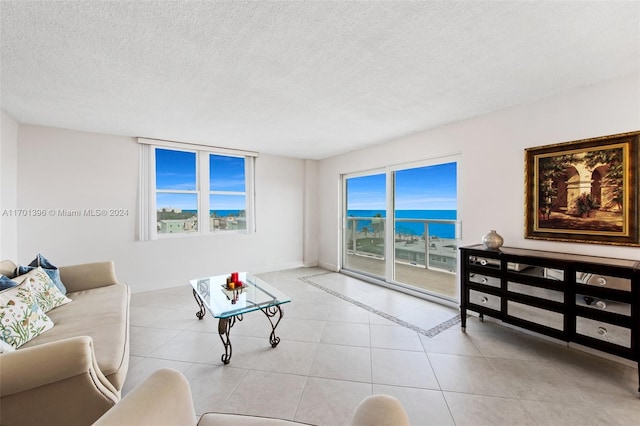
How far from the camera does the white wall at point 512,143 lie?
7.03 feet

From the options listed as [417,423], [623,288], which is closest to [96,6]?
[417,423]

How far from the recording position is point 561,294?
2064 mm

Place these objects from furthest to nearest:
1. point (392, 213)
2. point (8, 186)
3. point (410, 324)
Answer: point (392, 213)
point (8, 186)
point (410, 324)

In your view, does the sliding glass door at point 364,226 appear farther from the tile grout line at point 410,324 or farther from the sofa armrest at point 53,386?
the sofa armrest at point 53,386

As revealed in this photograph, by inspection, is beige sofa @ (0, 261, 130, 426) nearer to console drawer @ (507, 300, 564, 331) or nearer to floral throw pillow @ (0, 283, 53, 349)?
floral throw pillow @ (0, 283, 53, 349)

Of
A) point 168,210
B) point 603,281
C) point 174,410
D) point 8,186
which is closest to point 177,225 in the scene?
point 168,210

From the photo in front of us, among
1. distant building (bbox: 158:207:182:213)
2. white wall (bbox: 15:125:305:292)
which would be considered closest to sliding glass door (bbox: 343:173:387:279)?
white wall (bbox: 15:125:305:292)

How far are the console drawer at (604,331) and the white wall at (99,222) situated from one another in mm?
4467

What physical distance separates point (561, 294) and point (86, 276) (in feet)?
14.6

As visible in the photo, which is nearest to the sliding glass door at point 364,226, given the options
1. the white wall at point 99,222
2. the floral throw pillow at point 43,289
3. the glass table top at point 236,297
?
the white wall at point 99,222

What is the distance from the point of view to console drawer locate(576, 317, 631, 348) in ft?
5.85

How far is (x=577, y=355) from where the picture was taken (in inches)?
87.4

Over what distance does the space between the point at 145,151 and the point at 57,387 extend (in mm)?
3535

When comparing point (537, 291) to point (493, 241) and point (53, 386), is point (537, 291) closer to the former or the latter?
point (493, 241)
